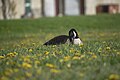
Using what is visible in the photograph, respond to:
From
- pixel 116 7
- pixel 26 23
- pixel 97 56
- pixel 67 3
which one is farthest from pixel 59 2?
pixel 97 56

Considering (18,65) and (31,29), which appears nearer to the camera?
(18,65)

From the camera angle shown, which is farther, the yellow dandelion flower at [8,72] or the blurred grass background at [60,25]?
the blurred grass background at [60,25]

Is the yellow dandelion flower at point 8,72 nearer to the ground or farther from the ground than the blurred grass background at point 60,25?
farther from the ground

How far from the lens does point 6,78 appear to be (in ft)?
19.5

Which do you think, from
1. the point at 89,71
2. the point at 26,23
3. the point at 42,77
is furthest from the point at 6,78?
the point at 26,23

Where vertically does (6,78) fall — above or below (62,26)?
above

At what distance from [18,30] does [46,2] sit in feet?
46.4

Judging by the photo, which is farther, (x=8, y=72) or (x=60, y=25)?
(x=60, y=25)

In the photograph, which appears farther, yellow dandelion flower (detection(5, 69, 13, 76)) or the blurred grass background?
the blurred grass background

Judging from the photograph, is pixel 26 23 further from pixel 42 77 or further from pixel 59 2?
pixel 42 77

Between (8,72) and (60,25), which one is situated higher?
(8,72)

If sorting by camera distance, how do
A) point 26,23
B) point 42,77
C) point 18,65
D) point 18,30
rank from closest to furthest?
point 42,77 < point 18,65 < point 18,30 < point 26,23

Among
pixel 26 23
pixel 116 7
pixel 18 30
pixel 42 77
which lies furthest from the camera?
pixel 116 7

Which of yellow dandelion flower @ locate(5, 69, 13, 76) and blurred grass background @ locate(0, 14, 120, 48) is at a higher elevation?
yellow dandelion flower @ locate(5, 69, 13, 76)
